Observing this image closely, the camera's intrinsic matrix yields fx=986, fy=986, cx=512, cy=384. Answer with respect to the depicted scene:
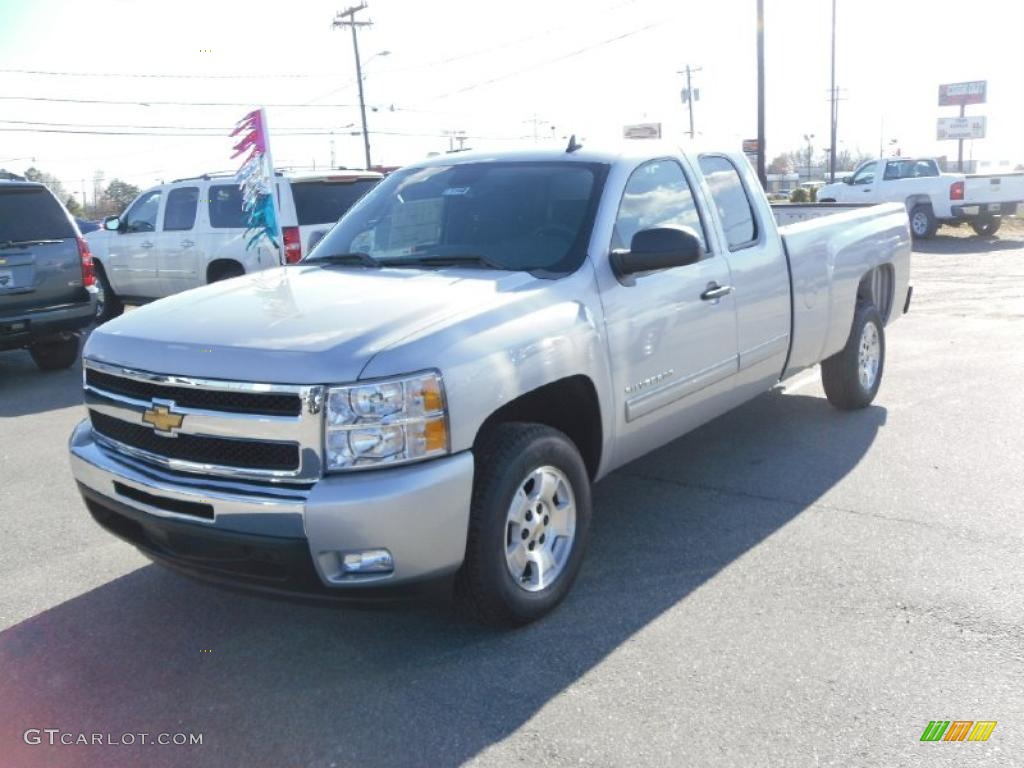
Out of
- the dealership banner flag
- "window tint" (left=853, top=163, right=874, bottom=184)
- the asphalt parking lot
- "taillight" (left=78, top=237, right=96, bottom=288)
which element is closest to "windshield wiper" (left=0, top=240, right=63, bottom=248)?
"taillight" (left=78, top=237, right=96, bottom=288)

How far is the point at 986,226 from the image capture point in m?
23.9

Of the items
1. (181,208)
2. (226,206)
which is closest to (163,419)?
(226,206)

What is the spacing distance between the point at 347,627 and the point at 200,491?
92 centimetres

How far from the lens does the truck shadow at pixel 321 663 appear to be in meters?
3.20

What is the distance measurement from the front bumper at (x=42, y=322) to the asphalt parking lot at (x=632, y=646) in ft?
13.0

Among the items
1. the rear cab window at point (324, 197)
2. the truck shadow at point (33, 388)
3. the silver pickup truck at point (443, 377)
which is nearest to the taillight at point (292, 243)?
the rear cab window at point (324, 197)

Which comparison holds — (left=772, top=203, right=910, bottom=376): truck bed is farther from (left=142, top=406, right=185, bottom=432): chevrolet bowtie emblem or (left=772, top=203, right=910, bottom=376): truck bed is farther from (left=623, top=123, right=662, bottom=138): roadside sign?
(left=142, top=406, right=185, bottom=432): chevrolet bowtie emblem

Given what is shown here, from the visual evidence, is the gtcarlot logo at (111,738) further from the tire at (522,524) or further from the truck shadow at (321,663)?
the tire at (522,524)

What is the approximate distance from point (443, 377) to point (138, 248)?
11187 mm

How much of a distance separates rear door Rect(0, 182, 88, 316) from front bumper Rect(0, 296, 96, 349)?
2.2 inches

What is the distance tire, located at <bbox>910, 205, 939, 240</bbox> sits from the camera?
2350cm

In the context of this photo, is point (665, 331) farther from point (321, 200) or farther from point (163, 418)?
point (321, 200)

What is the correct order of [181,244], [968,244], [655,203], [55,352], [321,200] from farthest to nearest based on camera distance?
1. [968,244]
2. [181,244]
3. [321,200]
4. [55,352]
5. [655,203]

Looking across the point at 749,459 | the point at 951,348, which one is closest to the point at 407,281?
the point at 749,459
